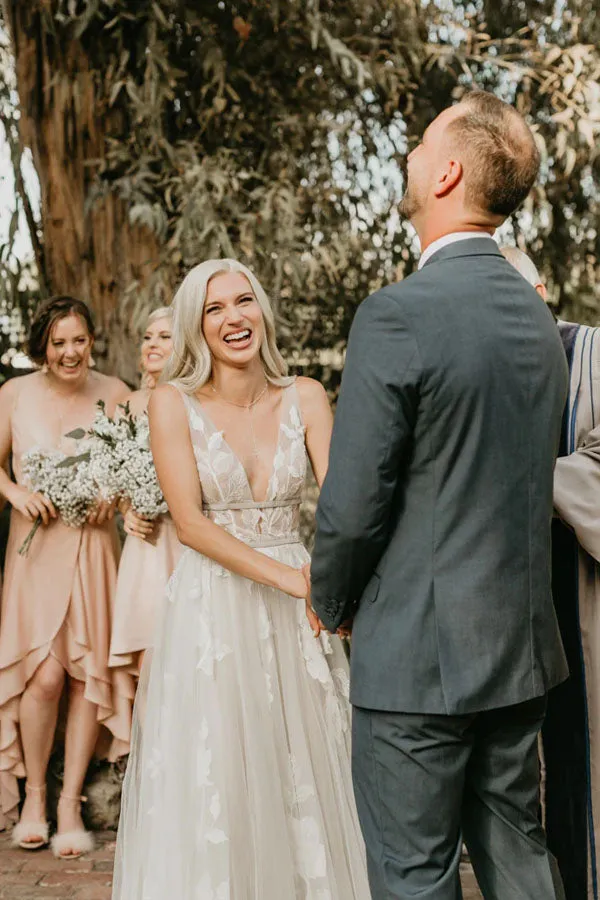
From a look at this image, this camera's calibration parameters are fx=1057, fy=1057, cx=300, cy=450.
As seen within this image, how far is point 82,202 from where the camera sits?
605 cm

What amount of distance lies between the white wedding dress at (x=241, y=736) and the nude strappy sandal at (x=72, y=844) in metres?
1.00

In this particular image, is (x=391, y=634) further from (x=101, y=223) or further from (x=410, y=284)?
(x=101, y=223)

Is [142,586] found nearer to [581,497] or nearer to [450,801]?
[581,497]

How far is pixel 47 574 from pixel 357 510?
2553mm

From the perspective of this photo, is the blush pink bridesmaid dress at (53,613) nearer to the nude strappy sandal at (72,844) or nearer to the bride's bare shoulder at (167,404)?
the nude strappy sandal at (72,844)

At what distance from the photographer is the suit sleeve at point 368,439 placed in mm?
1942

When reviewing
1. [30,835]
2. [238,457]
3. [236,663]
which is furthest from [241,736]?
[30,835]

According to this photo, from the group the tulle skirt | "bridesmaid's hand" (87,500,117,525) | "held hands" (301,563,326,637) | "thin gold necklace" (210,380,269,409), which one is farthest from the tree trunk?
"held hands" (301,563,326,637)

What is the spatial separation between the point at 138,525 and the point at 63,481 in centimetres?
36

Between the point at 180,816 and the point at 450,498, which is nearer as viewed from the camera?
the point at 450,498

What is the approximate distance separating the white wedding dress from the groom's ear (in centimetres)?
121

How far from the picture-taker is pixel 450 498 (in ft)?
6.52

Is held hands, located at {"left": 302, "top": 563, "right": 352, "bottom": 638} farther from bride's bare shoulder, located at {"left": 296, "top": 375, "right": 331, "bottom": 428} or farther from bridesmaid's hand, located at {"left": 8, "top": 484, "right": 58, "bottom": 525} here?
bridesmaid's hand, located at {"left": 8, "top": 484, "right": 58, "bottom": 525}

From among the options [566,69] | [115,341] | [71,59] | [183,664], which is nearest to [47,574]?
[183,664]
